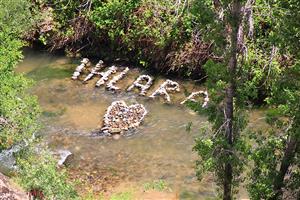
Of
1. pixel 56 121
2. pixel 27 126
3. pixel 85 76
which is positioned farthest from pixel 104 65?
pixel 27 126

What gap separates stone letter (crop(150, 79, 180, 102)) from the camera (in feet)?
94.2

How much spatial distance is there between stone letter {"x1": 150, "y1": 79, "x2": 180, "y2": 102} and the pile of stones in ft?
5.28

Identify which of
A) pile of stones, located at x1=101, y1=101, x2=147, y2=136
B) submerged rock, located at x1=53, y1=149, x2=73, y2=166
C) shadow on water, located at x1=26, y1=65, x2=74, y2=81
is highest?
shadow on water, located at x1=26, y1=65, x2=74, y2=81

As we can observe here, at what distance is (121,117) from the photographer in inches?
1051

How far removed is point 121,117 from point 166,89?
156 inches

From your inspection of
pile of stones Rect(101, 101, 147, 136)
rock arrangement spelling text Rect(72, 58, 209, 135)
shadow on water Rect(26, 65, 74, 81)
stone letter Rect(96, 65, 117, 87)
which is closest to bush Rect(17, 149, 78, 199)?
pile of stones Rect(101, 101, 147, 136)

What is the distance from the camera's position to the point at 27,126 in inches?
A: 825

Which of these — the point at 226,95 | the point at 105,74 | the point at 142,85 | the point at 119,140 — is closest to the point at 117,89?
the point at 142,85

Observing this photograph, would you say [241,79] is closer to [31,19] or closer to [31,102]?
[31,102]

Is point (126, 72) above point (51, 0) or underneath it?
underneath

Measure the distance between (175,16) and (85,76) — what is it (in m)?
6.92

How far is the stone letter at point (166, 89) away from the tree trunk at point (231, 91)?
11.9m

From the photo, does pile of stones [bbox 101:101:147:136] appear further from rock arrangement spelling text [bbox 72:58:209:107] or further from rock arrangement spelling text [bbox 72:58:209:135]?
rock arrangement spelling text [bbox 72:58:209:107]

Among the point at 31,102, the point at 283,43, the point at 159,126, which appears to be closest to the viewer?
the point at 283,43
